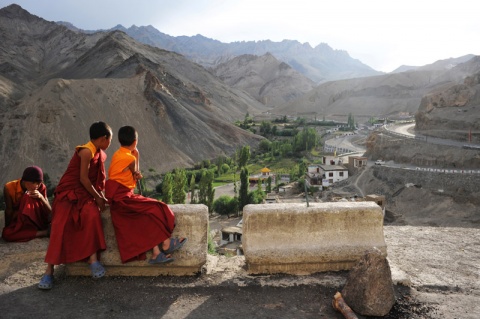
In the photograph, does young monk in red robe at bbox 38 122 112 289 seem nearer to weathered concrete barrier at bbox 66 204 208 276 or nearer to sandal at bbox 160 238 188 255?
weathered concrete barrier at bbox 66 204 208 276

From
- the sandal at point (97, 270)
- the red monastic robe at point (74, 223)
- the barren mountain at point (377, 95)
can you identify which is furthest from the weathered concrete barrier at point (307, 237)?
the barren mountain at point (377, 95)

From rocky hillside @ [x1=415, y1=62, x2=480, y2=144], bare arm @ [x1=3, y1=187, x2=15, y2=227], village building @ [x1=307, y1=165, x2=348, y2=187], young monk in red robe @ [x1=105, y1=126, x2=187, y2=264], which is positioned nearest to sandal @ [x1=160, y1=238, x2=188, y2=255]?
young monk in red robe @ [x1=105, y1=126, x2=187, y2=264]

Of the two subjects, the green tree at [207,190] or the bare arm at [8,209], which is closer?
the bare arm at [8,209]

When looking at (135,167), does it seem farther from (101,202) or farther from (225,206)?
(225,206)

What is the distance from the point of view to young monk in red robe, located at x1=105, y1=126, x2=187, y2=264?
5367 mm

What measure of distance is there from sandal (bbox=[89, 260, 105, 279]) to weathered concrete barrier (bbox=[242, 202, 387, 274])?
186 cm

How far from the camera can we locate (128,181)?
5.55m

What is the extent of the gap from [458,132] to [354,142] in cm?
3096

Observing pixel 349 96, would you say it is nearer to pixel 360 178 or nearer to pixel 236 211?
pixel 360 178

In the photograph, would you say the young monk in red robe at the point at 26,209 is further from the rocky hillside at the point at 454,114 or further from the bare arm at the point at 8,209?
the rocky hillside at the point at 454,114

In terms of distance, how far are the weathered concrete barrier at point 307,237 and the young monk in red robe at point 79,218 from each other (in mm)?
1941

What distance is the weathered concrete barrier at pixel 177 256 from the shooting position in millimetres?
5488

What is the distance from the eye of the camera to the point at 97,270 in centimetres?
532

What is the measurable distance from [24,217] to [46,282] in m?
1.91
